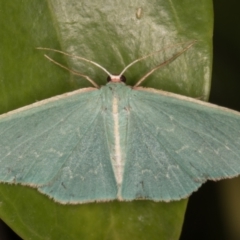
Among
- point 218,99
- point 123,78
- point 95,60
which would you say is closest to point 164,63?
point 123,78

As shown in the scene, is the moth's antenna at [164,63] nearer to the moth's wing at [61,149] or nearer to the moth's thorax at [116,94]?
the moth's thorax at [116,94]

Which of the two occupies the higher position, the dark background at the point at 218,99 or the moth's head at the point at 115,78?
the moth's head at the point at 115,78

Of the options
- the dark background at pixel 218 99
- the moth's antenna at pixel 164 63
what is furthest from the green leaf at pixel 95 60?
→ the dark background at pixel 218 99

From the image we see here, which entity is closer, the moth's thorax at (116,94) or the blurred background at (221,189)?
the moth's thorax at (116,94)

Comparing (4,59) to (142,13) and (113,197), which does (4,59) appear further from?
(113,197)

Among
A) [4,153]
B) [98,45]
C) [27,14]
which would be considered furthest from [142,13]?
[4,153]

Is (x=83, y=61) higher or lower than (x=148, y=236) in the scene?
higher

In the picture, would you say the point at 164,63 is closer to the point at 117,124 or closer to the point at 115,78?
the point at 115,78
